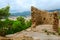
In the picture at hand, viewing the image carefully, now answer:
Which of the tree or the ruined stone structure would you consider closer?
the ruined stone structure

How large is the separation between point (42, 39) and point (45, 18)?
33.9ft

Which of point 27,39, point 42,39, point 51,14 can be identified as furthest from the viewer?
point 51,14

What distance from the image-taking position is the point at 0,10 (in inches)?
1436

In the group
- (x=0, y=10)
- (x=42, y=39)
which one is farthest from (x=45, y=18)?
(x=0, y=10)

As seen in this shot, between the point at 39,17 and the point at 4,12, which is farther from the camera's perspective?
the point at 4,12

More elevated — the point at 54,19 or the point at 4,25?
the point at 54,19

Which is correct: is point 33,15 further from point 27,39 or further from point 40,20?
point 27,39

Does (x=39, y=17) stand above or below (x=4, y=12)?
above

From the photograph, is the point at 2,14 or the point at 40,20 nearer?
the point at 40,20

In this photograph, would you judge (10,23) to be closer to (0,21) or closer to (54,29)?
(0,21)

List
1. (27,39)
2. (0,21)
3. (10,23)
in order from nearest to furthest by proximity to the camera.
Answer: (27,39)
(0,21)
(10,23)

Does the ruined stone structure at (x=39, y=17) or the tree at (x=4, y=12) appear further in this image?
the tree at (x=4, y=12)

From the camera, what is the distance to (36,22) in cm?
2525

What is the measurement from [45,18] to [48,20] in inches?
22.3
